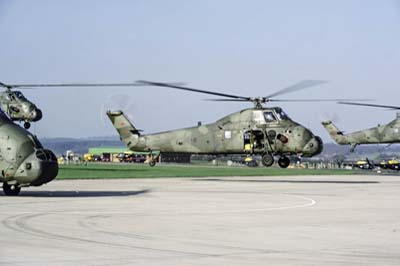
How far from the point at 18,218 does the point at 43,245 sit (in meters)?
5.75

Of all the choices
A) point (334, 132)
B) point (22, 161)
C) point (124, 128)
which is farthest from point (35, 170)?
point (334, 132)

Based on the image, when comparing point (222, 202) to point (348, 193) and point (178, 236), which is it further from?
point (178, 236)

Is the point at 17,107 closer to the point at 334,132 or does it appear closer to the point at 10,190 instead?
the point at 334,132

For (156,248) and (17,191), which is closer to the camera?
(156,248)

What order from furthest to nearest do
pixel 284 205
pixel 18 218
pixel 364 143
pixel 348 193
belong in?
1. pixel 364 143
2. pixel 348 193
3. pixel 284 205
4. pixel 18 218

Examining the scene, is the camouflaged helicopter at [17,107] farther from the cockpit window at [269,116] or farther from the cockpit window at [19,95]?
the cockpit window at [269,116]

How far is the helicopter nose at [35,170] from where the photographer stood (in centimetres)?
2923

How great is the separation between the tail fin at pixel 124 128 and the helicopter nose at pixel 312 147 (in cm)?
1121

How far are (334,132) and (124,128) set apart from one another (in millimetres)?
30187

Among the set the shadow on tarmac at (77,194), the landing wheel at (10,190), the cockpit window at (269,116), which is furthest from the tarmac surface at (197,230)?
the cockpit window at (269,116)

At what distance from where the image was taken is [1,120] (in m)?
30.2

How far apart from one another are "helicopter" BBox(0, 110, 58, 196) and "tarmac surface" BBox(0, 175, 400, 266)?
71cm

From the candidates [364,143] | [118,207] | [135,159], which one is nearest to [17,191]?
[118,207]

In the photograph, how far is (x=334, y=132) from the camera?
79625mm
